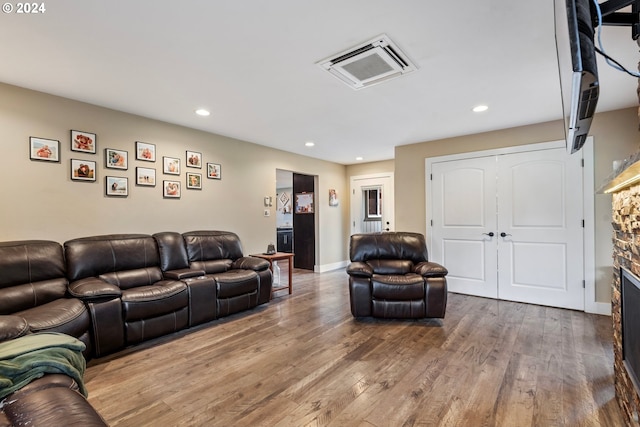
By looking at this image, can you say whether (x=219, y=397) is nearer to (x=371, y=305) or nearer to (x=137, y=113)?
(x=371, y=305)

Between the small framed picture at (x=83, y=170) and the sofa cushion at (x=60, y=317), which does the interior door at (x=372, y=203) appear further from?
the sofa cushion at (x=60, y=317)

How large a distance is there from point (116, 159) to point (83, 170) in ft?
1.12

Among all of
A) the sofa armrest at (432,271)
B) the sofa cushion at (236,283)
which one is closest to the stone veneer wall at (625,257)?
the sofa armrest at (432,271)

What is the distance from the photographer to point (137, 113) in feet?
11.3

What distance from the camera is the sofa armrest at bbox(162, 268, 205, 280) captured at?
10.5 ft

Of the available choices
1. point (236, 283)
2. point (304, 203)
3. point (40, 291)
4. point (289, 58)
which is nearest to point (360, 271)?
point (236, 283)

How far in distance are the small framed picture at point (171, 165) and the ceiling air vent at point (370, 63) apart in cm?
252

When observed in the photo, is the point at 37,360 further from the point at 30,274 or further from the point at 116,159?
the point at 116,159

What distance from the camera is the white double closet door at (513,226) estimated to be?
362 centimetres

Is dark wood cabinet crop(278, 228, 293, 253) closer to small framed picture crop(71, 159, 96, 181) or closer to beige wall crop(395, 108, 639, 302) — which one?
beige wall crop(395, 108, 639, 302)

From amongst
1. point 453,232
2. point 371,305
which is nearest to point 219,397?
point 371,305

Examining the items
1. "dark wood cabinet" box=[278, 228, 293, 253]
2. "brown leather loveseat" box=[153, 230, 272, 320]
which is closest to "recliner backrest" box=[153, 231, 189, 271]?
"brown leather loveseat" box=[153, 230, 272, 320]

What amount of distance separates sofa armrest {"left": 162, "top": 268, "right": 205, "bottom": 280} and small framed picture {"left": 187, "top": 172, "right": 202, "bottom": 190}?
123 cm

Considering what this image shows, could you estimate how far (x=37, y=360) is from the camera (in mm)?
1264
